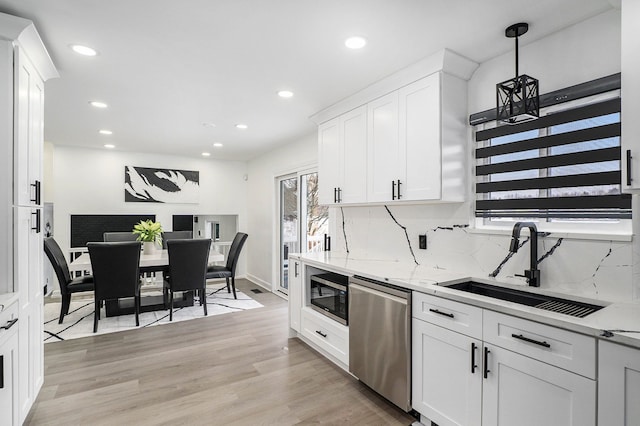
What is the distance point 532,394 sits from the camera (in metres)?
1.52

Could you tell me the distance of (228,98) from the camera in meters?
3.23

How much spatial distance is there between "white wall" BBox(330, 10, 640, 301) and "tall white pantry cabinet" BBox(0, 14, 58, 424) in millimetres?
2646

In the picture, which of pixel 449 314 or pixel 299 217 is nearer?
pixel 449 314

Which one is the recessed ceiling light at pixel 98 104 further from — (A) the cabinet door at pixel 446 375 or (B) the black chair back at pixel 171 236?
(A) the cabinet door at pixel 446 375

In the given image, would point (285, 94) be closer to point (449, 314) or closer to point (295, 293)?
point (295, 293)

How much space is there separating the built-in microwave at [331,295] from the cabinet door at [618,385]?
170 cm

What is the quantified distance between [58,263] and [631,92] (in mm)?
5073

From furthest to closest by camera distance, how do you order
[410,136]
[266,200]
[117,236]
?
[266,200] < [117,236] < [410,136]

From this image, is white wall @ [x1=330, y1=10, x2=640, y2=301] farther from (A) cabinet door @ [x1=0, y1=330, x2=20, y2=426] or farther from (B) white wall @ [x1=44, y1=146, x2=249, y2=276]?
(B) white wall @ [x1=44, y1=146, x2=249, y2=276]

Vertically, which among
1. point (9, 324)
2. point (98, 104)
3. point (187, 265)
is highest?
point (98, 104)

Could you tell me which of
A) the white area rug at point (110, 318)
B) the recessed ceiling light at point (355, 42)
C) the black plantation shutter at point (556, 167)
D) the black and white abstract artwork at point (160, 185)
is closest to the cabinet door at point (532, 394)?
the black plantation shutter at point (556, 167)

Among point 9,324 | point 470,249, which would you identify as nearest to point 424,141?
point 470,249

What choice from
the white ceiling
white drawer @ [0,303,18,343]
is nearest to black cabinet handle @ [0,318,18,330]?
white drawer @ [0,303,18,343]

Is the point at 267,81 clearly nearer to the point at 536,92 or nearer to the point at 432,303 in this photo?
the point at 536,92
